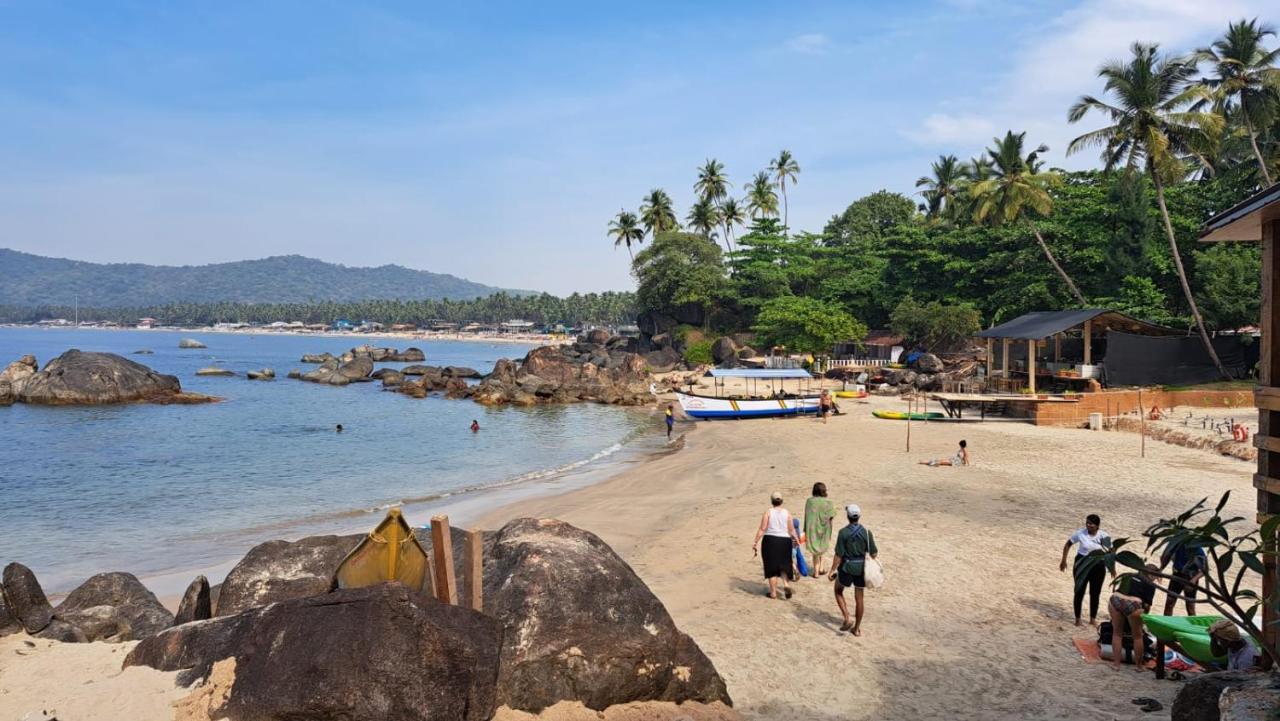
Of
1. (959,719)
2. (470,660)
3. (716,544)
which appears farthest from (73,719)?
(716,544)

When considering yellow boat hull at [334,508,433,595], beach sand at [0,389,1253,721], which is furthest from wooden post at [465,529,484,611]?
beach sand at [0,389,1253,721]

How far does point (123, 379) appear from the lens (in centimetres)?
4819

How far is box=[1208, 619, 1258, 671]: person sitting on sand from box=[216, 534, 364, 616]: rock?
9015 millimetres

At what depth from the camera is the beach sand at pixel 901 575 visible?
26.2ft

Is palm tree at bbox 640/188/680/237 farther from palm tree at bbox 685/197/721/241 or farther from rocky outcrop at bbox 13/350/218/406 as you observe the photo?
rocky outcrop at bbox 13/350/218/406

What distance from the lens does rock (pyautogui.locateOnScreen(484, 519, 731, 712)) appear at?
633 cm

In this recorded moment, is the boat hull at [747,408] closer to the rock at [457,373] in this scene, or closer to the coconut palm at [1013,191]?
the coconut palm at [1013,191]

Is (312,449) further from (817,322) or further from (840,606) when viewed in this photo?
(817,322)

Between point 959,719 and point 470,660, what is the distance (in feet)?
16.9

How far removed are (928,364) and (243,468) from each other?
128 feet

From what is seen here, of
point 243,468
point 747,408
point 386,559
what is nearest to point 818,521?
point 386,559

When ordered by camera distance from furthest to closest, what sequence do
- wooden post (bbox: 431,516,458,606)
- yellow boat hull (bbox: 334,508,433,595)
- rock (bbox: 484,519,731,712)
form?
yellow boat hull (bbox: 334,508,433,595) < rock (bbox: 484,519,731,712) < wooden post (bbox: 431,516,458,606)

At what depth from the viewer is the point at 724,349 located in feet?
223

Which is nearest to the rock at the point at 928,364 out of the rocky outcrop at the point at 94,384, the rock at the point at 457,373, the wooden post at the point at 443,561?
the rock at the point at 457,373
